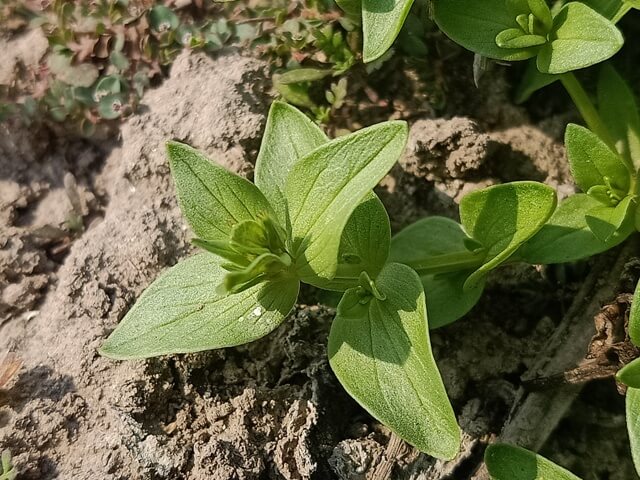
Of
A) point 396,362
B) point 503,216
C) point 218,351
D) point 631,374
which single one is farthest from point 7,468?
point 631,374

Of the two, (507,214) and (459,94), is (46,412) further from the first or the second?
(459,94)


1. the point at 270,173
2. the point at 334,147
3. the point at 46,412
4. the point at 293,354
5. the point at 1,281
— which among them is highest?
the point at 334,147

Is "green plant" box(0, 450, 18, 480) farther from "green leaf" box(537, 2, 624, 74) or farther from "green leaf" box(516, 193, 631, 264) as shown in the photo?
"green leaf" box(537, 2, 624, 74)

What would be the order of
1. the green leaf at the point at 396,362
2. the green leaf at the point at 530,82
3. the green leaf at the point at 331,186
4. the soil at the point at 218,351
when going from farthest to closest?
the green leaf at the point at 530,82 → the soil at the point at 218,351 → the green leaf at the point at 396,362 → the green leaf at the point at 331,186

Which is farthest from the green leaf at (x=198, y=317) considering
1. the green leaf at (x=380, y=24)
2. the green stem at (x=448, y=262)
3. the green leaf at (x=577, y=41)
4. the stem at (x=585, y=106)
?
the stem at (x=585, y=106)

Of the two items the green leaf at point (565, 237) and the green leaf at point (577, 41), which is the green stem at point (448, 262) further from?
the green leaf at point (577, 41)

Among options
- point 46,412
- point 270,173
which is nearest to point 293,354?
point 270,173
